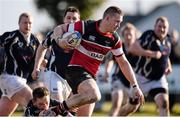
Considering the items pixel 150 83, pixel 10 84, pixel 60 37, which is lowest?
pixel 150 83


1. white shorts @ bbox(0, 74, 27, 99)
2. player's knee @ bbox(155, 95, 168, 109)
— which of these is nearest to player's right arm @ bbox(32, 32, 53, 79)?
white shorts @ bbox(0, 74, 27, 99)

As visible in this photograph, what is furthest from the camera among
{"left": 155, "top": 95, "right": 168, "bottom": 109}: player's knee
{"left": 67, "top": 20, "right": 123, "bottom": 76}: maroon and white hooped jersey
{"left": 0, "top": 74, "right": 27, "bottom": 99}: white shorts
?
{"left": 155, "top": 95, "right": 168, "bottom": 109}: player's knee

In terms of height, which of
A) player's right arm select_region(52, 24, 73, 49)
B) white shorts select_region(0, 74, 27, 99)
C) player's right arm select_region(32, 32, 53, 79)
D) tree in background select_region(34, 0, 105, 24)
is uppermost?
player's right arm select_region(52, 24, 73, 49)

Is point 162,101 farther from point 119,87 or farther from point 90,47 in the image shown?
point 90,47

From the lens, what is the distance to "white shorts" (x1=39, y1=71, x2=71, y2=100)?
14.2 m

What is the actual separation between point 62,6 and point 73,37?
59999 millimetres

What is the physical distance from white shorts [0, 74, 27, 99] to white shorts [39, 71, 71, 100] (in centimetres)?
50

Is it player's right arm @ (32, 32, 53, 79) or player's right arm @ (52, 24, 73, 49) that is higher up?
player's right arm @ (52, 24, 73, 49)

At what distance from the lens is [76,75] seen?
12828 millimetres

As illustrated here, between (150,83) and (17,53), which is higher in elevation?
(17,53)

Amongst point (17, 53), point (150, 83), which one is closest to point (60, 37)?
point (17, 53)

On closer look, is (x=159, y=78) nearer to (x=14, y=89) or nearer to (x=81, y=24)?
(x=14, y=89)

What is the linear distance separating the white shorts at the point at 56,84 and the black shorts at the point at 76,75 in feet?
4.09

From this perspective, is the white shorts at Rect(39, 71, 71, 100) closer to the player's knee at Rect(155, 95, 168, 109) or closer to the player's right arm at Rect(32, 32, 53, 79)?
the player's right arm at Rect(32, 32, 53, 79)
